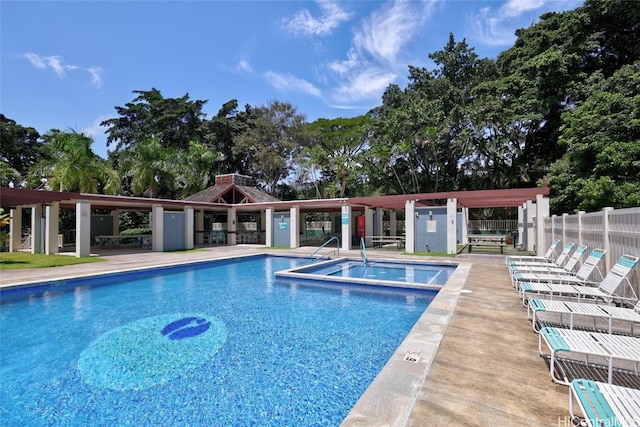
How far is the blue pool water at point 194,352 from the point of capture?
11.4 feet

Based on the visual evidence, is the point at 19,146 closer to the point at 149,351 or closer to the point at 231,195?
the point at 231,195

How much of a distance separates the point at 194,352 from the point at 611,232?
734 centimetres

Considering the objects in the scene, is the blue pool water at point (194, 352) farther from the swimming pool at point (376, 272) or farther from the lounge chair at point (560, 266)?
the lounge chair at point (560, 266)

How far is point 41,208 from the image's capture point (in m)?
16.4

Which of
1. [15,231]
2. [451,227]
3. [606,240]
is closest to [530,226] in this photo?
[451,227]

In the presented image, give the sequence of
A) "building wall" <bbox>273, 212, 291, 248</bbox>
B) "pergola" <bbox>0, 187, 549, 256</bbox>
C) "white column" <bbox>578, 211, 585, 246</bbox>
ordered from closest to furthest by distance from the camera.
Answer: "white column" <bbox>578, 211, 585, 246</bbox> < "pergola" <bbox>0, 187, 549, 256</bbox> < "building wall" <bbox>273, 212, 291, 248</bbox>

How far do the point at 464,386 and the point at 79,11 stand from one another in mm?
19064

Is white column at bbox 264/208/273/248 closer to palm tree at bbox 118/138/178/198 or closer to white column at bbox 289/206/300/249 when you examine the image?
white column at bbox 289/206/300/249

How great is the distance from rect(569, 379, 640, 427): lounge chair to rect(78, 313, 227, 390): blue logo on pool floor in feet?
14.4

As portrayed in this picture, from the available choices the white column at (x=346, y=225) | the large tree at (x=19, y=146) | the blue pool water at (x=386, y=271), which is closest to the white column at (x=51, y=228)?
the blue pool water at (x=386, y=271)

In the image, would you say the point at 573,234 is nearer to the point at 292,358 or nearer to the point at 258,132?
the point at 292,358

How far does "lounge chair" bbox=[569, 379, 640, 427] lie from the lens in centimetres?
180

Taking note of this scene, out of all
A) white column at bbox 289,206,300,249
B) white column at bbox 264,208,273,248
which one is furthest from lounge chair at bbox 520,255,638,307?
white column at bbox 264,208,273,248

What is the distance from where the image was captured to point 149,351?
4977 millimetres
